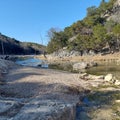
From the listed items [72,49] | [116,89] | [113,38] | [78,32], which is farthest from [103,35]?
[116,89]

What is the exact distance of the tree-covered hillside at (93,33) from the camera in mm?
91506

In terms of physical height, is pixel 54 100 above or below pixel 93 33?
below

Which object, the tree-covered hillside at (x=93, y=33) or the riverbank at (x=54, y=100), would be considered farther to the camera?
the tree-covered hillside at (x=93, y=33)

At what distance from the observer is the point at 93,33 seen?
98312 millimetres

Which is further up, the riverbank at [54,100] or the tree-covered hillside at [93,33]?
the tree-covered hillside at [93,33]

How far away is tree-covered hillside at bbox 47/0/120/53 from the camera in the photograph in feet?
300

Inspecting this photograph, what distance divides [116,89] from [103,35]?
65233 mm

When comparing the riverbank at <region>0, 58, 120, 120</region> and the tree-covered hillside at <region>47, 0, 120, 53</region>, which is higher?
the tree-covered hillside at <region>47, 0, 120, 53</region>

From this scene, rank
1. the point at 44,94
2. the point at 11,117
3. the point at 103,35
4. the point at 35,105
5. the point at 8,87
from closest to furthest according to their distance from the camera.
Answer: the point at 11,117 → the point at 35,105 → the point at 44,94 → the point at 8,87 → the point at 103,35

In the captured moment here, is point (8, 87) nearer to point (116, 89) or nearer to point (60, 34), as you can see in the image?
point (116, 89)

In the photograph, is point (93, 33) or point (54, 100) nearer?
point (54, 100)

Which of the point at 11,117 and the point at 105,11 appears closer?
the point at 11,117

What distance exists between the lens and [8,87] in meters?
24.9

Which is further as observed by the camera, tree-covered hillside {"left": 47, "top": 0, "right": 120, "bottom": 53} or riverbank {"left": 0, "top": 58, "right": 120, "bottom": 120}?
tree-covered hillside {"left": 47, "top": 0, "right": 120, "bottom": 53}
